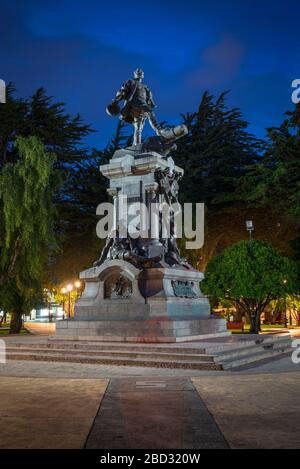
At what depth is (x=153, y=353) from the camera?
40.3 feet

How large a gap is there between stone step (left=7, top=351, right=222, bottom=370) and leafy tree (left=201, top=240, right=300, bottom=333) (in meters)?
14.9

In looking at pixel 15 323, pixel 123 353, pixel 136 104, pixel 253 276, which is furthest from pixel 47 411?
pixel 15 323

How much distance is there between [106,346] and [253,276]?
48.1ft

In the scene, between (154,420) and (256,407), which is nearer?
(154,420)

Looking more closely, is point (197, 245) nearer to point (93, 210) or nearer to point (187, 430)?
point (93, 210)

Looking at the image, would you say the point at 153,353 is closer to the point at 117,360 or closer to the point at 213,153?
the point at 117,360

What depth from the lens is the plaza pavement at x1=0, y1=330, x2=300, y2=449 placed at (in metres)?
5.45

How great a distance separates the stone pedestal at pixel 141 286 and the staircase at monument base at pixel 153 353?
0.95m

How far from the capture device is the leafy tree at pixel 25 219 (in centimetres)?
2519

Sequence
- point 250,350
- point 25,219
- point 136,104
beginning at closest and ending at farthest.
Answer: point 250,350 < point 136,104 < point 25,219

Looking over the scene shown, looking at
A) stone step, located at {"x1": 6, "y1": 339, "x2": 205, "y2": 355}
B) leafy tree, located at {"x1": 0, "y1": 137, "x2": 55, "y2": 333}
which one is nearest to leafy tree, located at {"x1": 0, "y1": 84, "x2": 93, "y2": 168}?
leafy tree, located at {"x1": 0, "y1": 137, "x2": 55, "y2": 333}

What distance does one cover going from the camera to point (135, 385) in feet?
29.8

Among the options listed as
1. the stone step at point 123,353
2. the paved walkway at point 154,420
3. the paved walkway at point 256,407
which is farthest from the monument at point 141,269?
the paved walkway at point 154,420
